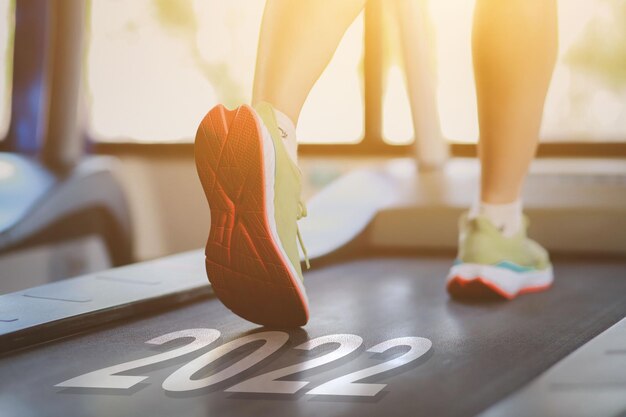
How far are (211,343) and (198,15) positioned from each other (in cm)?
278

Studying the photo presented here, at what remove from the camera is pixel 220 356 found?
1.00 meters

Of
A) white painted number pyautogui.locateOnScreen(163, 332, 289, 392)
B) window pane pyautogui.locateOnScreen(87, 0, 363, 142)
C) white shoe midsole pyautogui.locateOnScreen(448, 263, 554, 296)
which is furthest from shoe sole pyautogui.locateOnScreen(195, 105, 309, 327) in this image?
window pane pyautogui.locateOnScreen(87, 0, 363, 142)

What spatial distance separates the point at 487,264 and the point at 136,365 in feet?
2.18

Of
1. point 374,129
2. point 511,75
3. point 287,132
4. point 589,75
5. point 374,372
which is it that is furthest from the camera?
point 374,129

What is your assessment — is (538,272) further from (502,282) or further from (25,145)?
(25,145)

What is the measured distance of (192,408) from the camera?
81cm

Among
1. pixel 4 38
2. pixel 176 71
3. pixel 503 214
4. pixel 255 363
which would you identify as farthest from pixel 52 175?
pixel 255 363

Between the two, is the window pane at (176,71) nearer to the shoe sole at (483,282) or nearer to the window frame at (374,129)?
the window frame at (374,129)

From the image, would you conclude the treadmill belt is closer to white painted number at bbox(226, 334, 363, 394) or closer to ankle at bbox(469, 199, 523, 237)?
white painted number at bbox(226, 334, 363, 394)

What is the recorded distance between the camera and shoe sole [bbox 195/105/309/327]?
972 mm

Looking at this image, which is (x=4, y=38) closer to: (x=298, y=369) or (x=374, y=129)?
(x=374, y=129)

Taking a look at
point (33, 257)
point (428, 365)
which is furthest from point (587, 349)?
point (33, 257)

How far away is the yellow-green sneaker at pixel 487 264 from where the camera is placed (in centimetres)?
136

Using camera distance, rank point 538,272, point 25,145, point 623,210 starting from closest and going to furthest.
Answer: point 538,272 → point 623,210 → point 25,145
